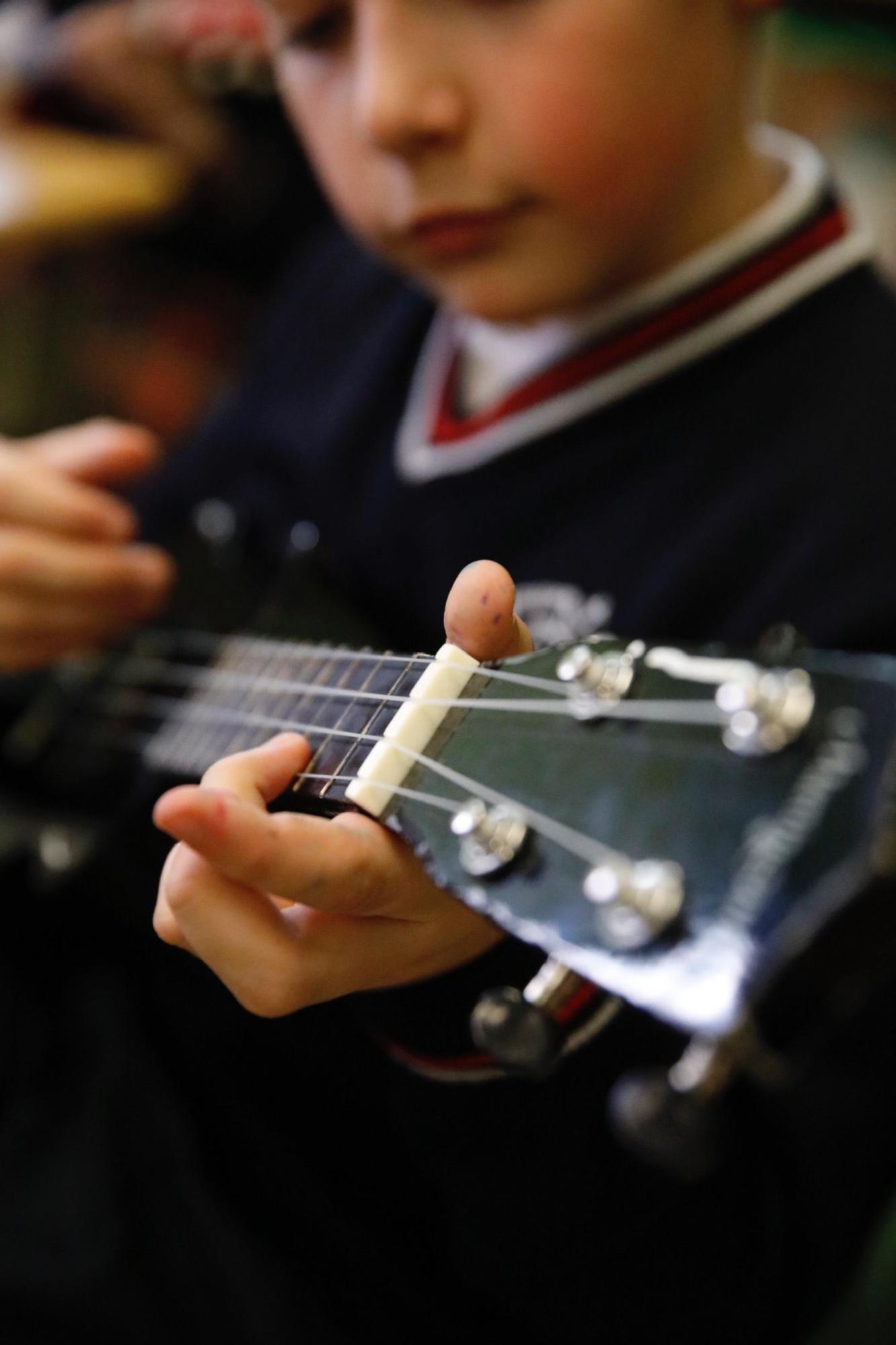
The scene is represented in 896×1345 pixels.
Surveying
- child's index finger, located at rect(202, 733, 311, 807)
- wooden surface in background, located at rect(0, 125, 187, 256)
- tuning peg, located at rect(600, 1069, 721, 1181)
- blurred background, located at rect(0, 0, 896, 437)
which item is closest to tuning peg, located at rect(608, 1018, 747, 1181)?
tuning peg, located at rect(600, 1069, 721, 1181)

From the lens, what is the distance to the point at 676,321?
1.59 feet

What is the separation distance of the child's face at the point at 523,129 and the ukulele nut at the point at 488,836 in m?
0.28

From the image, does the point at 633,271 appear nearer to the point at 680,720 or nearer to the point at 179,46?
the point at 680,720

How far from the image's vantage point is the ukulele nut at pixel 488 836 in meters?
0.24

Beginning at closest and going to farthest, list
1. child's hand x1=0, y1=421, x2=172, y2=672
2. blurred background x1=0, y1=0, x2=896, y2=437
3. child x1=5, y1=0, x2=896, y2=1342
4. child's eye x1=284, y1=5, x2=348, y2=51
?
child x1=5, y1=0, x2=896, y2=1342
child's eye x1=284, y1=5, x2=348, y2=51
child's hand x1=0, y1=421, x2=172, y2=672
blurred background x1=0, y1=0, x2=896, y2=437

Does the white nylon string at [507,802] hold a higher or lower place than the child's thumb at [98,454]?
higher

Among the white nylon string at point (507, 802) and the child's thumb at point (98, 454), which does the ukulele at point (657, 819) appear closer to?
the white nylon string at point (507, 802)

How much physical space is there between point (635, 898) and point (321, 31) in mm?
392

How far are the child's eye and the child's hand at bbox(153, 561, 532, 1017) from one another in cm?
29

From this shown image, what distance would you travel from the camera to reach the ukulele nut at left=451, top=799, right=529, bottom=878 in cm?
24

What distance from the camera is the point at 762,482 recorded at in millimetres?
463

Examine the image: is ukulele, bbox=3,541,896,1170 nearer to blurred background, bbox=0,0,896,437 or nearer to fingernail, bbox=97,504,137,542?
fingernail, bbox=97,504,137,542

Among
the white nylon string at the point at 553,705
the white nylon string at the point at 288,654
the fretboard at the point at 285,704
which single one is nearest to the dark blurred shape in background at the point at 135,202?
the white nylon string at the point at 288,654

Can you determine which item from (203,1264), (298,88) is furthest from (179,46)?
(203,1264)
